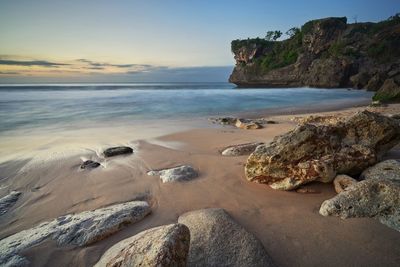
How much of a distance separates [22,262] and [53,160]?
3870mm

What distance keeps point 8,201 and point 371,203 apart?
16.4 feet

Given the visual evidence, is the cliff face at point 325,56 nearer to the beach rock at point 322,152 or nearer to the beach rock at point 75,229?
the beach rock at point 322,152

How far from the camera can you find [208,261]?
7.59 feet

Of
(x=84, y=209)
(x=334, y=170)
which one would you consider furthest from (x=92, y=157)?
(x=334, y=170)

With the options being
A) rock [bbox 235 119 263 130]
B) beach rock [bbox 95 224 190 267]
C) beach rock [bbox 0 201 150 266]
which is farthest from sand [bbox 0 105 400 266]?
rock [bbox 235 119 263 130]

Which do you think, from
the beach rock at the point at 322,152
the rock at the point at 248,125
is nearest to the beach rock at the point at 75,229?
the beach rock at the point at 322,152

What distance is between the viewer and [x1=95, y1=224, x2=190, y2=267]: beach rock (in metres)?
1.89

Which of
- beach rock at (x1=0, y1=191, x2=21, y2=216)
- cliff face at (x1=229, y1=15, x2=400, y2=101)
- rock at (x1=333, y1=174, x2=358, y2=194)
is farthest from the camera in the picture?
cliff face at (x1=229, y1=15, x2=400, y2=101)

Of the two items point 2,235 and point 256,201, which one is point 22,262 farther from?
point 256,201

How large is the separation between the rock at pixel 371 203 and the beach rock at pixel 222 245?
41.3 inches

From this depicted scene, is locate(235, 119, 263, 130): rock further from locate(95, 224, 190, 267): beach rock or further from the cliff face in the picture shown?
the cliff face

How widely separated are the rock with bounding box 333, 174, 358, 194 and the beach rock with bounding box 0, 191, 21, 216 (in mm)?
4681

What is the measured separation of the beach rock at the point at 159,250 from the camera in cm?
189

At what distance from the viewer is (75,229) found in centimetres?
296
